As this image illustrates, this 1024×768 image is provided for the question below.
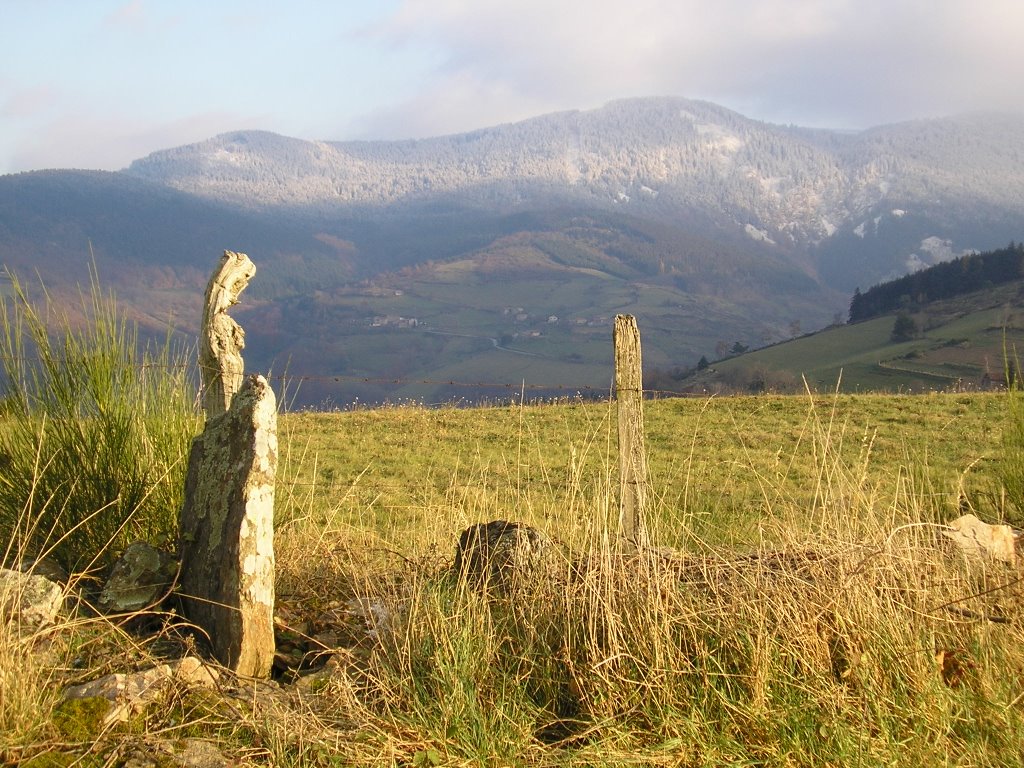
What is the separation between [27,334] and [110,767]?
390 cm

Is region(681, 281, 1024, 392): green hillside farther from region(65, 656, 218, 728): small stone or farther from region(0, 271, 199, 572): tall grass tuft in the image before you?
region(65, 656, 218, 728): small stone

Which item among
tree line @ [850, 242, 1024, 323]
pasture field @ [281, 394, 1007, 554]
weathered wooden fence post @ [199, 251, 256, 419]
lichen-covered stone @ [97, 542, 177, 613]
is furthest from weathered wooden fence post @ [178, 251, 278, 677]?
tree line @ [850, 242, 1024, 323]

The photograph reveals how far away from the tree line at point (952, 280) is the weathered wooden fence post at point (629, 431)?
93961 mm

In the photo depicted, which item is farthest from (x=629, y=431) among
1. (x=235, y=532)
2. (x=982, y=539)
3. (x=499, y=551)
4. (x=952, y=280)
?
(x=952, y=280)

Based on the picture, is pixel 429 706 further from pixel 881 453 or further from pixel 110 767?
pixel 881 453

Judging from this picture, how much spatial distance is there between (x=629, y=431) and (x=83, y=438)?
3830 mm

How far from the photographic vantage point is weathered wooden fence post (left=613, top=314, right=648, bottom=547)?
225 inches

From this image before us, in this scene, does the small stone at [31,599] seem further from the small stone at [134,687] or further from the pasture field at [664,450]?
the pasture field at [664,450]

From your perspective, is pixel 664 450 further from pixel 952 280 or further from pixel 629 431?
pixel 952 280

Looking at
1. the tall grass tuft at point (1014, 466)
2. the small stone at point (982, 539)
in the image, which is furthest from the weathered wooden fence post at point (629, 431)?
the tall grass tuft at point (1014, 466)

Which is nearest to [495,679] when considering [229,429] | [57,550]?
[229,429]

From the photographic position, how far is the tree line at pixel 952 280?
88.4 m

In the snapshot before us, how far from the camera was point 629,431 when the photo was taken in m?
5.79

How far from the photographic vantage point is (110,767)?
12.5 ft
